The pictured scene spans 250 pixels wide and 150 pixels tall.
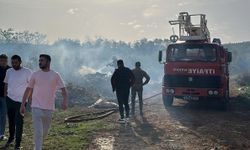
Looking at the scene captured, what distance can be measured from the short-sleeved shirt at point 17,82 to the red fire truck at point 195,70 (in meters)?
7.33

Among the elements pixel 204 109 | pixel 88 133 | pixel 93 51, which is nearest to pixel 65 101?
pixel 88 133

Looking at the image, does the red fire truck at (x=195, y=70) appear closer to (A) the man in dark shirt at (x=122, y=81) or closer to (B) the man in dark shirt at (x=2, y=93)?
(A) the man in dark shirt at (x=122, y=81)

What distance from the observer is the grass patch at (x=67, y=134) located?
314 inches

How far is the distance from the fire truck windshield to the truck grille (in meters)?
0.69

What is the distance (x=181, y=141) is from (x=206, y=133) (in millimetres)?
1278

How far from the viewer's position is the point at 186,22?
16094 mm

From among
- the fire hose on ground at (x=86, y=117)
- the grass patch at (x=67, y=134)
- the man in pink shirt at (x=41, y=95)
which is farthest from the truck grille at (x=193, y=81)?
the man in pink shirt at (x=41, y=95)

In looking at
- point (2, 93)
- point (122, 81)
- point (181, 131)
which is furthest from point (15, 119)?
point (181, 131)

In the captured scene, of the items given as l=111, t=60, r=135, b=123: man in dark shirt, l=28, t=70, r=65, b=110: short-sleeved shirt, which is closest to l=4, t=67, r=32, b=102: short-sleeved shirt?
l=28, t=70, r=65, b=110: short-sleeved shirt

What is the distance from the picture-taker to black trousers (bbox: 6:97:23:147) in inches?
288

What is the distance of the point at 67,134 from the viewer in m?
9.34

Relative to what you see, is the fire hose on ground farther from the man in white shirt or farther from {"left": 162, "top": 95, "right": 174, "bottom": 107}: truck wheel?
the man in white shirt

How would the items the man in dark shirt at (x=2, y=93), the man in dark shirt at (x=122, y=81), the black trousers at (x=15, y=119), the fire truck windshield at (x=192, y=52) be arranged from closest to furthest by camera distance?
the black trousers at (x=15, y=119)
the man in dark shirt at (x=2, y=93)
the man in dark shirt at (x=122, y=81)
the fire truck windshield at (x=192, y=52)

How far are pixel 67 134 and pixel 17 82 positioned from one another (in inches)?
95.1
